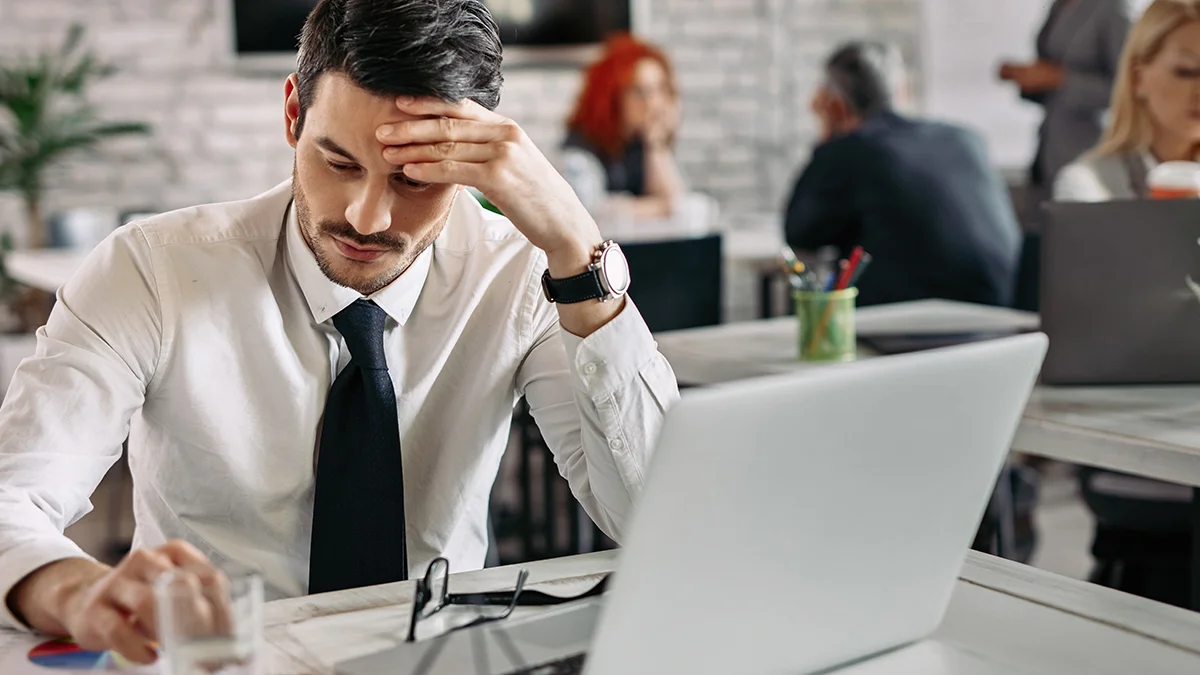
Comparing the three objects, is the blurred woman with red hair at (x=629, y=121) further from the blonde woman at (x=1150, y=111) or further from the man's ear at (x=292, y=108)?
the man's ear at (x=292, y=108)

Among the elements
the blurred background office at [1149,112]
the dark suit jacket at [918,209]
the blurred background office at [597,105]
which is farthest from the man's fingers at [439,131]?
the dark suit jacket at [918,209]

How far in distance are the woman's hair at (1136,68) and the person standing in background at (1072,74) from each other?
1557 mm

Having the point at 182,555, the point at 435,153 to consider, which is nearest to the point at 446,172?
the point at 435,153

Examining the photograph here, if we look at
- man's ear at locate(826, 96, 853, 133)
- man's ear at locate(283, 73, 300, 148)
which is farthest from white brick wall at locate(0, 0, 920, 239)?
man's ear at locate(283, 73, 300, 148)

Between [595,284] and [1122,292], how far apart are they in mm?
777

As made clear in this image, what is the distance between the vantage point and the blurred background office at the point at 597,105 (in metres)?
3.79

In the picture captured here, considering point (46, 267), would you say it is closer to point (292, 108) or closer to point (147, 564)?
point (292, 108)

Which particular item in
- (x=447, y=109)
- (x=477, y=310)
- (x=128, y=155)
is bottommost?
(x=128, y=155)

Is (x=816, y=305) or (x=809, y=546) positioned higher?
(x=809, y=546)

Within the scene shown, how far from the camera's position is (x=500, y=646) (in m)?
0.90

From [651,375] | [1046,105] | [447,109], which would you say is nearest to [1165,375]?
[651,375]

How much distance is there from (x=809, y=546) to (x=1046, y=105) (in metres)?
3.97

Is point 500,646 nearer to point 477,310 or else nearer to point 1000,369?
point 1000,369

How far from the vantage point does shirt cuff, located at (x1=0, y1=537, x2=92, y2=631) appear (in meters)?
0.96
